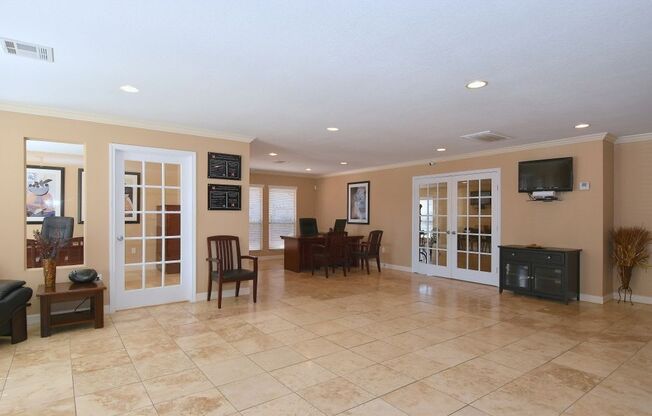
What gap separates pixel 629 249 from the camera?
16.1ft

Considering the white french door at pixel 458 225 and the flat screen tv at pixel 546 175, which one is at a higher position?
the flat screen tv at pixel 546 175

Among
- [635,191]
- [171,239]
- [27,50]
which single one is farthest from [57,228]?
[635,191]

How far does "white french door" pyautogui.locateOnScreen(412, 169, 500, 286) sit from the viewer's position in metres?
6.33

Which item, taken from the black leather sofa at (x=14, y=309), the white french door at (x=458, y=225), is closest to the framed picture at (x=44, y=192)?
the black leather sofa at (x=14, y=309)

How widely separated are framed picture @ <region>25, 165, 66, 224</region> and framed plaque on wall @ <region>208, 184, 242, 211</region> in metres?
3.40

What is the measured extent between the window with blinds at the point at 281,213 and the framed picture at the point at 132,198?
5.22 metres

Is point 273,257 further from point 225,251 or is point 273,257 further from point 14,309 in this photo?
point 14,309

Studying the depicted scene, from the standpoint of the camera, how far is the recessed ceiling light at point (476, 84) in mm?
3100

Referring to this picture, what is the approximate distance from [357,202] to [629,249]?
542 cm

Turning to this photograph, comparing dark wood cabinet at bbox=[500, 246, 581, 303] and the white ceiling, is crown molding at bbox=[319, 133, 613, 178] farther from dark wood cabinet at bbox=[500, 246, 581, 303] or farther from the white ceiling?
dark wood cabinet at bbox=[500, 246, 581, 303]

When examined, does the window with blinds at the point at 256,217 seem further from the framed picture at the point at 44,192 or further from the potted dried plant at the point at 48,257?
the potted dried plant at the point at 48,257

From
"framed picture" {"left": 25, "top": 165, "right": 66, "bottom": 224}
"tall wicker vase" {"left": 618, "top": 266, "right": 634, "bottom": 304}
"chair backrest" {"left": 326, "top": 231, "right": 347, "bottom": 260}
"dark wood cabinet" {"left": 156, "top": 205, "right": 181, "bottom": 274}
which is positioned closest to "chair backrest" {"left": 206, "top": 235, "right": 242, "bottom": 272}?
"dark wood cabinet" {"left": 156, "top": 205, "right": 181, "bottom": 274}

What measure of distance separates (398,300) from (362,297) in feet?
1.73

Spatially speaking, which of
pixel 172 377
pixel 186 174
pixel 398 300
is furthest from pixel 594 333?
pixel 186 174
